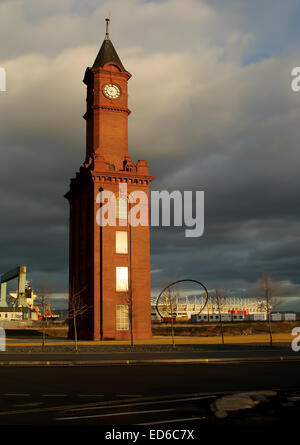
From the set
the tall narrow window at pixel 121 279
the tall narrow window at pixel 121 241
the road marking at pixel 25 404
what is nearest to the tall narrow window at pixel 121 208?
the tall narrow window at pixel 121 241

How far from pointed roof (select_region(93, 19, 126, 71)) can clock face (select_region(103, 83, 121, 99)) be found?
2.62m

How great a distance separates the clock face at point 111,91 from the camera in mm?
55031

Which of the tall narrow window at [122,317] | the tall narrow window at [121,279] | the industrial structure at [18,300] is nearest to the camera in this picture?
the tall narrow window at [122,317]

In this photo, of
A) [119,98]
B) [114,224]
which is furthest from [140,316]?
[119,98]

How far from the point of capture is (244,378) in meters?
16.7

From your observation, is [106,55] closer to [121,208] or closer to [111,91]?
[111,91]

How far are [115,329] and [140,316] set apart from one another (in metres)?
3.18

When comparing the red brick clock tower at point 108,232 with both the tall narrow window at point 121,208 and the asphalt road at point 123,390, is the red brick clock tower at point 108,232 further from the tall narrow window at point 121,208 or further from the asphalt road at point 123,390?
the asphalt road at point 123,390

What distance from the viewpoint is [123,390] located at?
13773 millimetres

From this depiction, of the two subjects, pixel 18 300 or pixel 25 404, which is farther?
pixel 18 300

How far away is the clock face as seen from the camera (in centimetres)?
5503

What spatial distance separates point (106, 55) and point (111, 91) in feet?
16.4

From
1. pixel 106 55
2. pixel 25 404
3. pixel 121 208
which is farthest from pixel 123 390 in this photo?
pixel 106 55

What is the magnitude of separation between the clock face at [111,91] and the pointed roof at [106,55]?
2.62 meters
